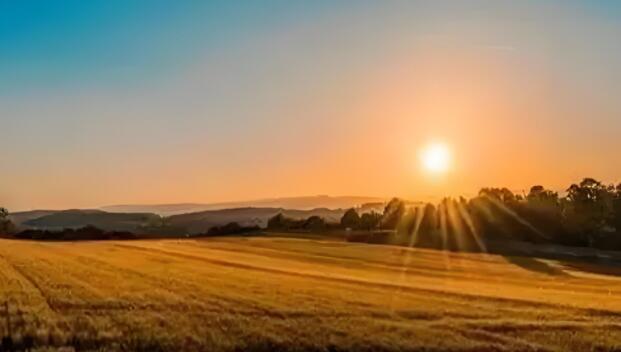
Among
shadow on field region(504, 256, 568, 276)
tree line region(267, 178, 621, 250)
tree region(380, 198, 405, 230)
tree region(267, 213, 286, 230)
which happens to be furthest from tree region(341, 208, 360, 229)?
shadow on field region(504, 256, 568, 276)

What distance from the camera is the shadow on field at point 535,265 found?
58.4 m

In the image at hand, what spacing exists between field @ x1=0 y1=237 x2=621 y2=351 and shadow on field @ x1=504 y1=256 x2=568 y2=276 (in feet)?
36.2

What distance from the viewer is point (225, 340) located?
66.6 feet

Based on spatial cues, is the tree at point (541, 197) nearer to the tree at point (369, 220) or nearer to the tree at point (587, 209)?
the tree at point (587, 209)

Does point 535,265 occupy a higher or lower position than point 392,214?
lower

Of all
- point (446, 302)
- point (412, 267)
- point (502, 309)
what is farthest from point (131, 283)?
point (412, 267)

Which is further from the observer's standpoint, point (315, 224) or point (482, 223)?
point (315, 224)

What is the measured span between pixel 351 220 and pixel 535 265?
53.6 meters

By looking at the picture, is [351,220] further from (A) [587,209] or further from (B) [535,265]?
(B) [535,265]

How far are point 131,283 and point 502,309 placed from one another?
1575 centimetres

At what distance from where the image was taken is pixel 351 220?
116m

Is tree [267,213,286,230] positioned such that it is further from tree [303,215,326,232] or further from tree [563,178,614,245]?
tree [563,178,614,245]

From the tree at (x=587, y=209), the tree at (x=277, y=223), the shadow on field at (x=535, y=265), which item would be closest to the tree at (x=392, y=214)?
the tree at (x=277, y=223)

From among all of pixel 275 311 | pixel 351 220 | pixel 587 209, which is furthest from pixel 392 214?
pixel 275 311
